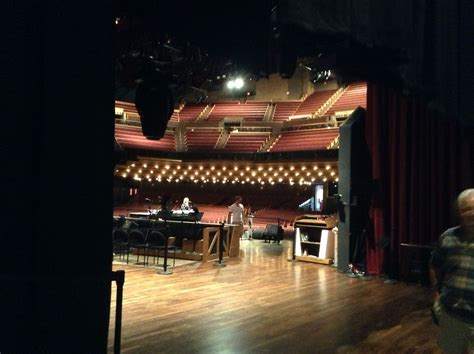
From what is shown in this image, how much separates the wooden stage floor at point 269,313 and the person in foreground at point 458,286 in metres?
1.62

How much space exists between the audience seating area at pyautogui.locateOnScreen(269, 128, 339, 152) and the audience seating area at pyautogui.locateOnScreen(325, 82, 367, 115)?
1.48 m

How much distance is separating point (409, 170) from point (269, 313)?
379 centimetres

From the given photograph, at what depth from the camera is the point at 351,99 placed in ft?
67.8

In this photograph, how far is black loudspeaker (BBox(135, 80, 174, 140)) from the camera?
3.89m

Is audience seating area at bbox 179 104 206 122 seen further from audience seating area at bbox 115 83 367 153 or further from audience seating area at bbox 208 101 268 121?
audience seating area at bbox 208 101 268 121

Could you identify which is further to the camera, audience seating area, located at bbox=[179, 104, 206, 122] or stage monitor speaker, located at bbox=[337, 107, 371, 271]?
audience seating area, located at bbox=[179, 104, 206, 122]

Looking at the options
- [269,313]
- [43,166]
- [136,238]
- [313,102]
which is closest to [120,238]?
[136,238]

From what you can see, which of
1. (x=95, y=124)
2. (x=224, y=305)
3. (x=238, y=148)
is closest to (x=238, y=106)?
(x=238, y=148)

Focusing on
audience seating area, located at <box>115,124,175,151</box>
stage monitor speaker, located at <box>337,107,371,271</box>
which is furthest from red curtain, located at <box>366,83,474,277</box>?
audience seating area, located at <box>115,124,175,151</box>

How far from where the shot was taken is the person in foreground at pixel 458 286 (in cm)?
232

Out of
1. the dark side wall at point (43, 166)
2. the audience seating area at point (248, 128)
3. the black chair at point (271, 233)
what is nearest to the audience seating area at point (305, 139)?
the audience seating area at point (248, 128)

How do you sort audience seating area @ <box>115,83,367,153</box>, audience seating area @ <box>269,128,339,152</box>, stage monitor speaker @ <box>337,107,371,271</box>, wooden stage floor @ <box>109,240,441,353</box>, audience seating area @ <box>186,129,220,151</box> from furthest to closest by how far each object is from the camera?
audience seating area @ <box>186,129,220,151</box> < audience seating area @ <box>115,83,367,153</box> < audience seating area @ <box>269,128,339,152</box> < stage monitor speaker @ <box>337,107,371,271</box> < wooden stage floor @ <box>109,240,441,353</box>

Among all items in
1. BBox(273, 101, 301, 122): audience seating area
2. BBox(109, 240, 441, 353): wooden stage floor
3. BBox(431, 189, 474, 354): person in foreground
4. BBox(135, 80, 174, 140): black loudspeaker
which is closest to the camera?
BBox(431, 189, 474, 354): person in foreground

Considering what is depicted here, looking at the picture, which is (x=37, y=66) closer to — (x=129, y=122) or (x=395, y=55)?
(x=395, y=55)
